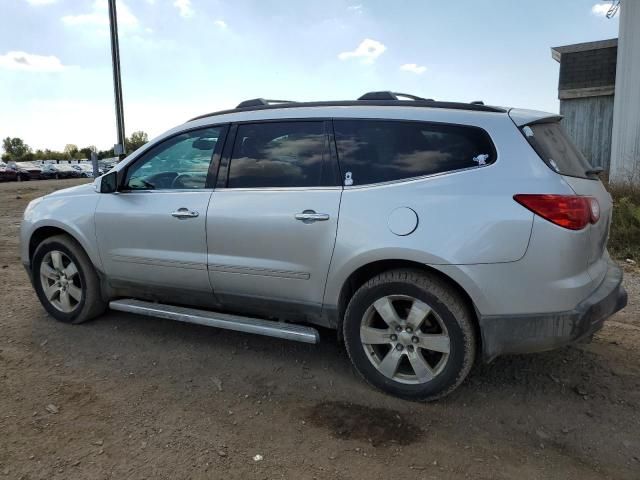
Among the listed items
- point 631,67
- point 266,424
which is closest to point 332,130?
point 266,424

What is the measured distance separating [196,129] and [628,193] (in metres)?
6.93

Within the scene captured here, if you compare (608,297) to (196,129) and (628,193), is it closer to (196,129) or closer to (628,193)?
(196,129)

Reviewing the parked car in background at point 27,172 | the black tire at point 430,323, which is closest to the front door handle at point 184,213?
the black tire at point 430,323

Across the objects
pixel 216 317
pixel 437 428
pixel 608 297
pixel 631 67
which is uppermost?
pixel 631 67

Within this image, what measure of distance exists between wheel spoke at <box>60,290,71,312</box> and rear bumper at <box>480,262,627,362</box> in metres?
3.51

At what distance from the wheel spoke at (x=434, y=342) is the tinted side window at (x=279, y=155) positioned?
1.16 meters

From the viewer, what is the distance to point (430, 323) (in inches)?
126

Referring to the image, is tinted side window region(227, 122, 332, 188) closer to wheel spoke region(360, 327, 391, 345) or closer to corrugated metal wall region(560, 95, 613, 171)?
wheel spoke region(360, 327, 391, 345)

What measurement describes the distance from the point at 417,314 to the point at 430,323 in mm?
120

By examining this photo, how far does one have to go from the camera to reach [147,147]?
425 cm

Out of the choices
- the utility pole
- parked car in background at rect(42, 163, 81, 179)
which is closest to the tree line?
parked car in background at rect(42, 163, 81, 179)

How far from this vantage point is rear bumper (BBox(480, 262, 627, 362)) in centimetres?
293

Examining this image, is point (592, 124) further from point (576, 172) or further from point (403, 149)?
point (403, 149)

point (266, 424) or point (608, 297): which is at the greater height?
point (608, 297)
